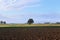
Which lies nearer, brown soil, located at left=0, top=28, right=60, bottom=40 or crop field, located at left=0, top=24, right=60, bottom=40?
brown soil, located at left=0, top=28, right=60, bottom=40

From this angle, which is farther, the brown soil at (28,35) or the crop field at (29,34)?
the crop field at (29,34)

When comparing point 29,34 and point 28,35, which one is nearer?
point 28,35

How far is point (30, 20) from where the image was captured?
387 ft
